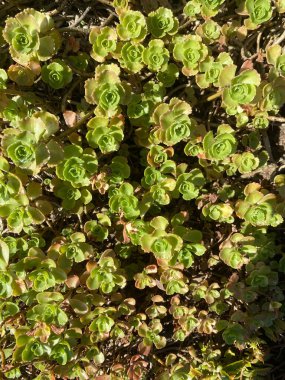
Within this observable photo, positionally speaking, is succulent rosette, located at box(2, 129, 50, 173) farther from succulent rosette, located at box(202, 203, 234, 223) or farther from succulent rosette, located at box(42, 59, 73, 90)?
succulent rosette, located at box(202, 203, 234, 223)

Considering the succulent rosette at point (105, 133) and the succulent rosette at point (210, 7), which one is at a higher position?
the succulent rosette at point (210, 7)

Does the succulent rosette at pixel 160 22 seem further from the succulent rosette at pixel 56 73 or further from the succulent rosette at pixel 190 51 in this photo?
the succulent rosette at pixel 56 73

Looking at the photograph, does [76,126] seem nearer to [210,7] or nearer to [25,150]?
[25,150]

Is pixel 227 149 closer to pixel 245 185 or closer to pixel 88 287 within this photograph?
pixel 245 185

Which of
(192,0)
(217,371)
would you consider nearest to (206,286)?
(217,371)

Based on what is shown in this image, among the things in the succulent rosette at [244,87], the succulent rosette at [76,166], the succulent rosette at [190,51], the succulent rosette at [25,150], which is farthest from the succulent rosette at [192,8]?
the succulent rosette at [25,150]

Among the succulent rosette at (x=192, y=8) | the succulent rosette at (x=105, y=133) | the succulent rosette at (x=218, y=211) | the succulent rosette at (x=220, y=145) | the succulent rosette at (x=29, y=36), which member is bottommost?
the succulent rosette at (x=218, y=211)

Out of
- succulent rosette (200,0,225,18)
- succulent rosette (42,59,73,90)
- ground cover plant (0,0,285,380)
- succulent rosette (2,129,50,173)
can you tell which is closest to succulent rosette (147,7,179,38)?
ground cover plant (0,0,285,380)

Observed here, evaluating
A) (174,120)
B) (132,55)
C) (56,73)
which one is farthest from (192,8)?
(56,73)
